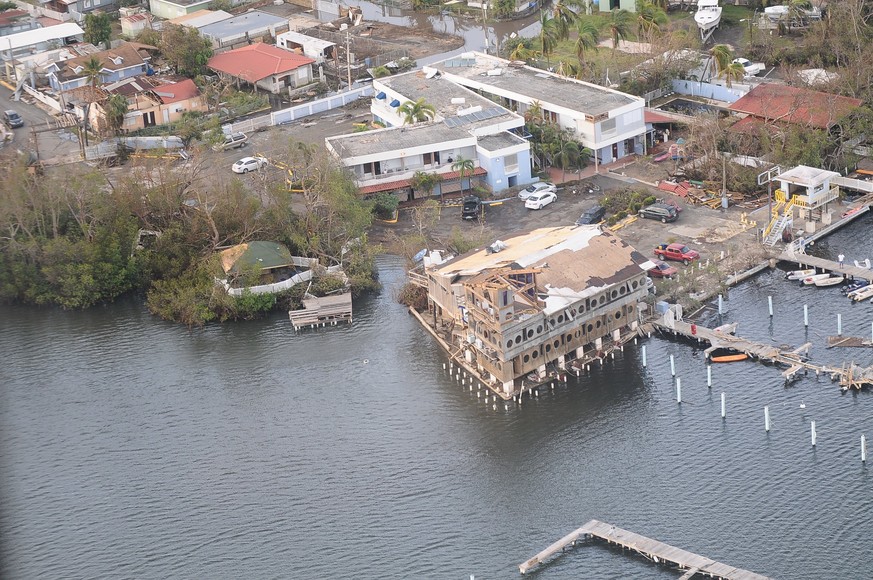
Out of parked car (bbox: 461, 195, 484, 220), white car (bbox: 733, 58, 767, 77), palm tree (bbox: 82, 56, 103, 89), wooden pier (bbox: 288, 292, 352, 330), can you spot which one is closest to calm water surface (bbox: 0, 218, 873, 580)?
wooden pier (bbox: 288, 292, 352, 330)

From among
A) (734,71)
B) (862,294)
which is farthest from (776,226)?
(734,71)

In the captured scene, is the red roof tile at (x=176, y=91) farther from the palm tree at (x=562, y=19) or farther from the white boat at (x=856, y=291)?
the white boat at (x=856, y=291)

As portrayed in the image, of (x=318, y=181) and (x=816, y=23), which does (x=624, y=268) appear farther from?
(x=816, y=23)

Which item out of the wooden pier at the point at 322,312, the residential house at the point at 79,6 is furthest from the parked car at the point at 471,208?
the residential house at the point at 79,6

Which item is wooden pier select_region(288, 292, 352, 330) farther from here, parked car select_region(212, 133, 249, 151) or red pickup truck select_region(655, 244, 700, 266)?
parked car select_region(212, 133, 249, 151)

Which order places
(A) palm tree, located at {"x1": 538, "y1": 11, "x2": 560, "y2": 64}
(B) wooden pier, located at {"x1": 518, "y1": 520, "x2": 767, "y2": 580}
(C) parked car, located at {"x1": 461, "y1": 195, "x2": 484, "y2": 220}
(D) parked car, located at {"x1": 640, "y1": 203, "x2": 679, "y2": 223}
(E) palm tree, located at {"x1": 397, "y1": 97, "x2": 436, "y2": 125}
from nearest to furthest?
(B) wooden pier, located at {"x1": 518, "y1": 520, "x2": 767, "y2": 580}, (D) parked car, located at {"x1": 640, "y1": 203, "x2": 679, "y2": 223}, (C) parked car, located at {"x1": 461, "y1": 195, "x2": 484, "y2": 220}, (E) palm tree, located at {"x1": 397, "y1": 97, "x2": 436, "y2": 125}, (A) palm tree, located at {"x1": 538, "y1": 11, "x2": 560, "y2": 64}

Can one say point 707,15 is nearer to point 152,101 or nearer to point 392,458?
point 152,101
